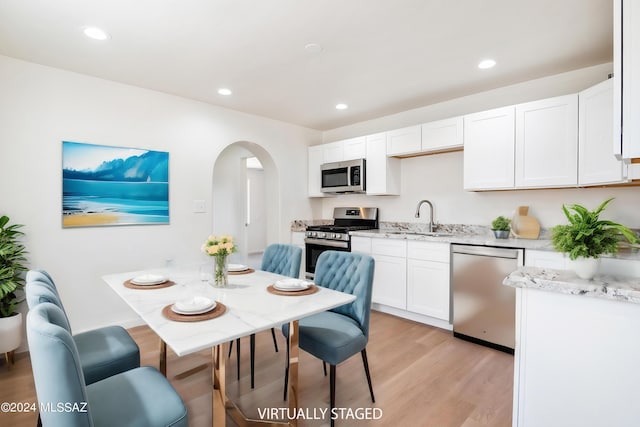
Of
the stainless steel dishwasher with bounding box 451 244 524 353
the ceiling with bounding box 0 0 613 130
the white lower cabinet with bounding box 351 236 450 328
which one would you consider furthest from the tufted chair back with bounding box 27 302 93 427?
the stainless steel dishwasher with bounding box 451 244 524 353

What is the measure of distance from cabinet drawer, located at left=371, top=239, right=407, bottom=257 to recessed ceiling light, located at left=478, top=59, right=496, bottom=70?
1786 millimetres

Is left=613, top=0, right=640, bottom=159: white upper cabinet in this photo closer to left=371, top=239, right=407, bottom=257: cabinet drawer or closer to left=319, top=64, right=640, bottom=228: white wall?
left=319, top=64, right=640, bottom=228: white wall

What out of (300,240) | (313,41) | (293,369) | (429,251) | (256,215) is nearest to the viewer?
(293,369)

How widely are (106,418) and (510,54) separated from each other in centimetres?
334

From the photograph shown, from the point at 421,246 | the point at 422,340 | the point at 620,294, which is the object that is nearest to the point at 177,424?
the point at 620,294

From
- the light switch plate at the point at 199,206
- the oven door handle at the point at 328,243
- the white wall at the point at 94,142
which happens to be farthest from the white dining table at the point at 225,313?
the oven door handle at the point at 328,243

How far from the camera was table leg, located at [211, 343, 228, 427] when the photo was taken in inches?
53.3

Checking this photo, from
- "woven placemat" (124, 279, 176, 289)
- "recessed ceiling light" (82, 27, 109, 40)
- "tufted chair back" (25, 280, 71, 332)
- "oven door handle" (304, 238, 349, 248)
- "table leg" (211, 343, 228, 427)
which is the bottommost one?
"table leg" (211, 343, 228, 427)

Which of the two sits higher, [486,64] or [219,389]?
[486,64]

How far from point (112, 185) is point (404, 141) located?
3.15 m

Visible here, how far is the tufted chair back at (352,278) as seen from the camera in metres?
2.03

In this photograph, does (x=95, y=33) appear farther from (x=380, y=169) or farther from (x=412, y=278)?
(x=412, y=278)

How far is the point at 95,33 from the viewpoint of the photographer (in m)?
2.25

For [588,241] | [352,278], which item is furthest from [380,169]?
[588,241]
